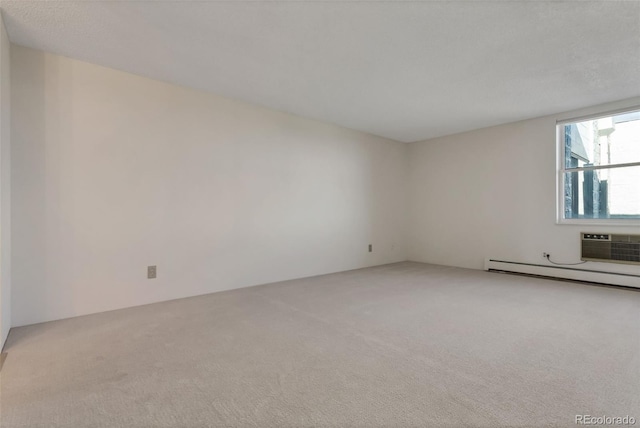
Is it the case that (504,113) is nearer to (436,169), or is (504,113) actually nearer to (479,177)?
(479,177)

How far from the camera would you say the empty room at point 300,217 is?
1575 millimetres

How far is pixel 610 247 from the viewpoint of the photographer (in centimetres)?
375

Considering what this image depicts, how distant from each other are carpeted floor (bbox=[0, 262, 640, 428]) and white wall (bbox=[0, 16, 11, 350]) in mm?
242

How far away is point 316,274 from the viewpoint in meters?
4.52

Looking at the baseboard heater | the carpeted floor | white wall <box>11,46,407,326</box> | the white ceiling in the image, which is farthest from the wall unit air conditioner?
white wall <box>11,46,407,326</box>

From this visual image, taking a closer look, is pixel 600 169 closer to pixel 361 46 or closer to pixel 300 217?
pixel 361 46

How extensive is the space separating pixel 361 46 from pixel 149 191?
2466 millimetres

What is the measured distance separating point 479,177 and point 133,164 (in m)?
4.92

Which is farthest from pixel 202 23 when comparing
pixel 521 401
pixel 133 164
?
pixel 521 401

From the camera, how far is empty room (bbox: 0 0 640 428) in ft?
5.17

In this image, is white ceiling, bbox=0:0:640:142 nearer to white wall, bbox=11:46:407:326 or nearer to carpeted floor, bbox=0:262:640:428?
white wall, bbox=11:46:407:326

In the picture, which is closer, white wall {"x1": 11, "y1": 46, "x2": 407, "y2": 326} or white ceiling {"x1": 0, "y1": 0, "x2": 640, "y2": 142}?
white ceiling {"x1": 0, "y1": 0, "x2": 640, "y2": 142}

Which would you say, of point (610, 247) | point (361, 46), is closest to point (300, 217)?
point (361, 46)

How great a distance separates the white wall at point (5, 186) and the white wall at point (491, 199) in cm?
556
